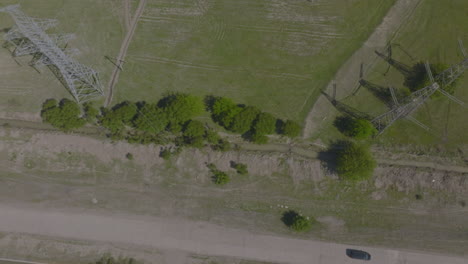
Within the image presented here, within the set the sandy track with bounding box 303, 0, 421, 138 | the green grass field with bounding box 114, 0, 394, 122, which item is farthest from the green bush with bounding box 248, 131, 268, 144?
the sandy track with bounding box 303, 0, 421, 138

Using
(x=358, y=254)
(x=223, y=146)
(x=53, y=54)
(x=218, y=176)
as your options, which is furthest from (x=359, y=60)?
(x=53, y=54)

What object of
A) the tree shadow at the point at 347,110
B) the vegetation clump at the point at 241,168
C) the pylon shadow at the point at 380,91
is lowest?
the vegetation clump at the point at 241,168

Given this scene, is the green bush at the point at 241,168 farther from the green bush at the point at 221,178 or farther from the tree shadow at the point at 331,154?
Answer: the tree shadow at the point at 331,154

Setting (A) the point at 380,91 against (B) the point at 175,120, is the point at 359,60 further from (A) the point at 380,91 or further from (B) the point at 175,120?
(B) the point at 175,120

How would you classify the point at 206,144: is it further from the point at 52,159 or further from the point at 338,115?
the point at 52,159

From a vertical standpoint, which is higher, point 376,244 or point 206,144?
point 206,144

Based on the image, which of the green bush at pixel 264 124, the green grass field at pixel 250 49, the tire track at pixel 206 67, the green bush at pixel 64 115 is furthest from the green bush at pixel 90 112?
the green bush at pixel 264 124

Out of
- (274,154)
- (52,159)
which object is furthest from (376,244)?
(52,159)

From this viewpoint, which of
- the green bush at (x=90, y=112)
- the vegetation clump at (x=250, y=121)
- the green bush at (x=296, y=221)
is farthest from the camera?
the green bush at (x=90, y=112)
